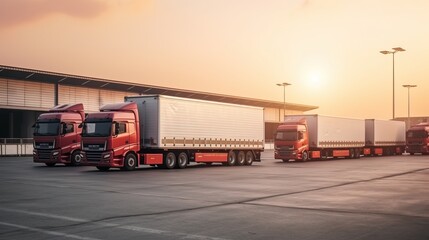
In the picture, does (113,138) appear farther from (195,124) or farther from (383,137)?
(383,137)

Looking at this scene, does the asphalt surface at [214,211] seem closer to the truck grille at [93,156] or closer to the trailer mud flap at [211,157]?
the truck grille at [93,156]

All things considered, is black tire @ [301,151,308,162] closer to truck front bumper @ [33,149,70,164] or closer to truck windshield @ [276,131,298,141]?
truck windshield @ [276,131,298,141]

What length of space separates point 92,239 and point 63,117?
23151 mm

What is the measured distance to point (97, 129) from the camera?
25844 mm

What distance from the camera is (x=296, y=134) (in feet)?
124

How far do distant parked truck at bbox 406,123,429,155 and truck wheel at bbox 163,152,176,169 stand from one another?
112ft

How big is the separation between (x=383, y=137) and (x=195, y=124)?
29.4 metres

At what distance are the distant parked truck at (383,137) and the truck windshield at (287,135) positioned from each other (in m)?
13.9

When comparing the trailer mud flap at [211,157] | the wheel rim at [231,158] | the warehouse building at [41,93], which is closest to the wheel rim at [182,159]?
the trailer mud flap at [211,157]

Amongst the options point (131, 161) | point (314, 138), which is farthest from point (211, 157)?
point (314, 138)

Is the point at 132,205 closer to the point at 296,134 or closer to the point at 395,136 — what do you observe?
the point at 296,134

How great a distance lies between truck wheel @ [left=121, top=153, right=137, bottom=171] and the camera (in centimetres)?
2611

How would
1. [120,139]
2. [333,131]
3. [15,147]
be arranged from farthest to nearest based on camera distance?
[15,147] < [333,131] < [120,139]

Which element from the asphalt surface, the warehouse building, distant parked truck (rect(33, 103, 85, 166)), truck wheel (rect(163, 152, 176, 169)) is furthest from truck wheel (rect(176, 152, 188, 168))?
the warehouse building
